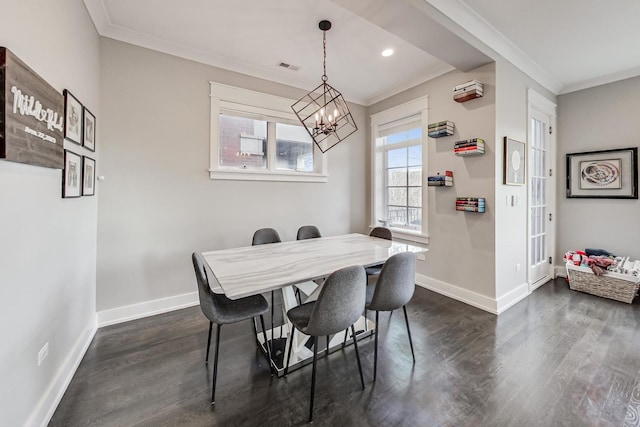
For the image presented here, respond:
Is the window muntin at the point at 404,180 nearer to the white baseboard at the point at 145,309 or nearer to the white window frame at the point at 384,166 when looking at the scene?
→ the white window frame at the point at 384,166

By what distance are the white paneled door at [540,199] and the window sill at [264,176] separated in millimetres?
2834

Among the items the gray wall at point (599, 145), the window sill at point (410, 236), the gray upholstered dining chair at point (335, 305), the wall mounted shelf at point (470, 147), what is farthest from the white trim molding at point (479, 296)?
the gray upholstered dining chair at point (335, 305)

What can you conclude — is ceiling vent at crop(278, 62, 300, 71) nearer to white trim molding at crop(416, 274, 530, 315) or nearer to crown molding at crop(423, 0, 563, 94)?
crown molding at crop(423, 0, 563, 94)

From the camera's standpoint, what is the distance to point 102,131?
2.52 meters

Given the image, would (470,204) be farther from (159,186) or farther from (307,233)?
(159,186)

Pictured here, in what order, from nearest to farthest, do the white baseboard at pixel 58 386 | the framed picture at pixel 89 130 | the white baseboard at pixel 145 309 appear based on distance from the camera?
the white baseboard at pixel 58 386
the framed picture at pixel 89 130
the white baseboard at pixel 145 309

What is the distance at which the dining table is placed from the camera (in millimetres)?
1544

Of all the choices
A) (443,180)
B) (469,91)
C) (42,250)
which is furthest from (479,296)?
(42,250)

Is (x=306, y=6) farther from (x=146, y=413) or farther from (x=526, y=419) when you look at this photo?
(x=526, y=419)

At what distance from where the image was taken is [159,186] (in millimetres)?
2791

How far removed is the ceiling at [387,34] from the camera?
217cm

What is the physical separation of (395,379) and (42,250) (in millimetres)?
2368

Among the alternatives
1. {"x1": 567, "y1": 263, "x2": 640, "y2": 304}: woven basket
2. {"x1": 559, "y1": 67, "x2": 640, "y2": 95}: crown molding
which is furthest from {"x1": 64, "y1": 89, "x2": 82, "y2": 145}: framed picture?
{"x1": 559, "y1": 67, "x2": 640, "y2": 95}: crown molding

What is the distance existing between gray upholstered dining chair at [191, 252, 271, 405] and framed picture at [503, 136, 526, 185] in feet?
9.57
